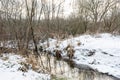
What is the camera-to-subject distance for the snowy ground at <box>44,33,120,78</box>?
11.7 m

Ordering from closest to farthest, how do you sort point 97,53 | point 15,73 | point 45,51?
point 15,73 → point 97,53 → point 45,51

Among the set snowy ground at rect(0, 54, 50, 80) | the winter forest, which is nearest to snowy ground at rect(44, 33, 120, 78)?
the winter forest

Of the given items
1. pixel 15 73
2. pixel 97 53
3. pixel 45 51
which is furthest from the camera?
pixel 45 51

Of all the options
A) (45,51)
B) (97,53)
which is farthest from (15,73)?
(45,51)

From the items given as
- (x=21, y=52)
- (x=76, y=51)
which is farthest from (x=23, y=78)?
(x=76, y=51)

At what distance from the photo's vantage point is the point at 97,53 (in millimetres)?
14195

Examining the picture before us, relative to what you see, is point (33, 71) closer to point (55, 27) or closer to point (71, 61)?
point (71, 61)

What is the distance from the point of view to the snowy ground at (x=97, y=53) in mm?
11691

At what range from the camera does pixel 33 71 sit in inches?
345

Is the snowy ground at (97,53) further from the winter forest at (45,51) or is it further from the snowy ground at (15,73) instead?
the snowy ground at (15,73)

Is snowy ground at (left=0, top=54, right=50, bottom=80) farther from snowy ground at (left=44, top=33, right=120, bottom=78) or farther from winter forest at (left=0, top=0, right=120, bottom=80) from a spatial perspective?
snowy ground at (left=44, top=33, right=120, bottom=78)

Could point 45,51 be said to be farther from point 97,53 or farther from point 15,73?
point 15,73

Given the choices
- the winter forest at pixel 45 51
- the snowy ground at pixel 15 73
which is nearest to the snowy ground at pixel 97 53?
the winter forest at pixel 45 51

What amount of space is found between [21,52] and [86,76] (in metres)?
4.18
